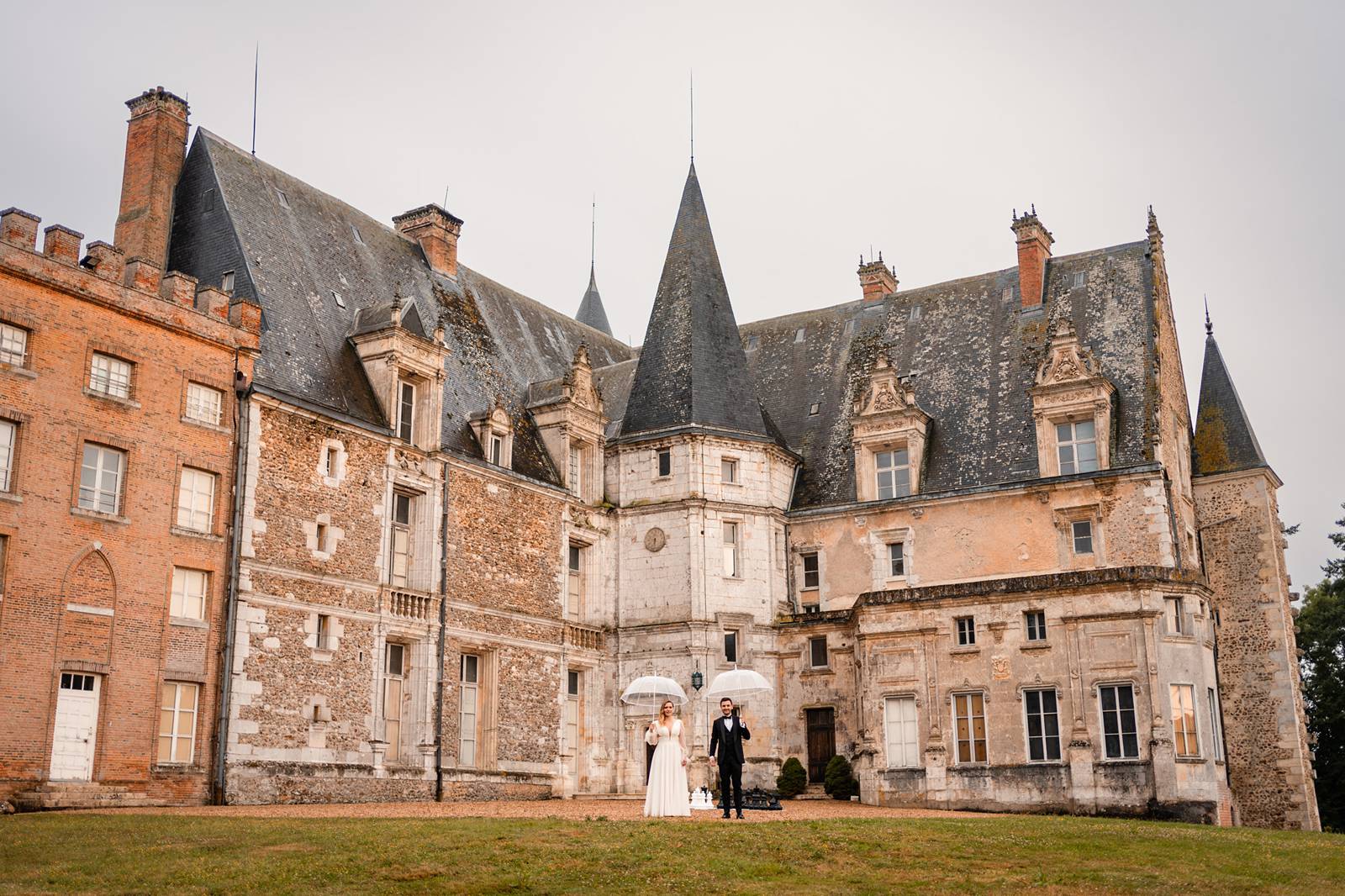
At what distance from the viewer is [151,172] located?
27359mm

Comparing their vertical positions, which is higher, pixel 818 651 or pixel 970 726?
pixel 818 651

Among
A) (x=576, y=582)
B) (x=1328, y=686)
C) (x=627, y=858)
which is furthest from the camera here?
(x=1328, y=686)

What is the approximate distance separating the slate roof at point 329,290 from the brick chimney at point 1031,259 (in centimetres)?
1263

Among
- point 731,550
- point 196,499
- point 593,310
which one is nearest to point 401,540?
point 196,499

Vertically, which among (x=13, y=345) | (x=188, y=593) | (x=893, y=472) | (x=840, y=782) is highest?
(x=893, y=472)

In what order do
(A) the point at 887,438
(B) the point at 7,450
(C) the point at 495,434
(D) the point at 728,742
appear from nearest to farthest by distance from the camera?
(D) the point at 728,742, (B) the point at 7,450, (C) the point at 495,434, (A) the point at 887,438

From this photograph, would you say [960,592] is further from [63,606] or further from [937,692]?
[63,606]

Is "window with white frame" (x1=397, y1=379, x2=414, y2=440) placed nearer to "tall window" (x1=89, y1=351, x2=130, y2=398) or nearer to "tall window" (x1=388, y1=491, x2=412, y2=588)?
"tall window" (x1=388, y1=491, x2=412, y2=588)

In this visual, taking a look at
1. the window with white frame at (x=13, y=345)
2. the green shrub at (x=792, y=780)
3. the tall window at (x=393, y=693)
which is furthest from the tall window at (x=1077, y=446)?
the window with white frame at (x=13, y=345)

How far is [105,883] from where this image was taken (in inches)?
447

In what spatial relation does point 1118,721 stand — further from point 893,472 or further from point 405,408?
point 405,408

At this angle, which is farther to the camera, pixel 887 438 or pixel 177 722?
pixel 887 438

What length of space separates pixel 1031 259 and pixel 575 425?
1271cm

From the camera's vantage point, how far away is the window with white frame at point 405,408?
27.2m
